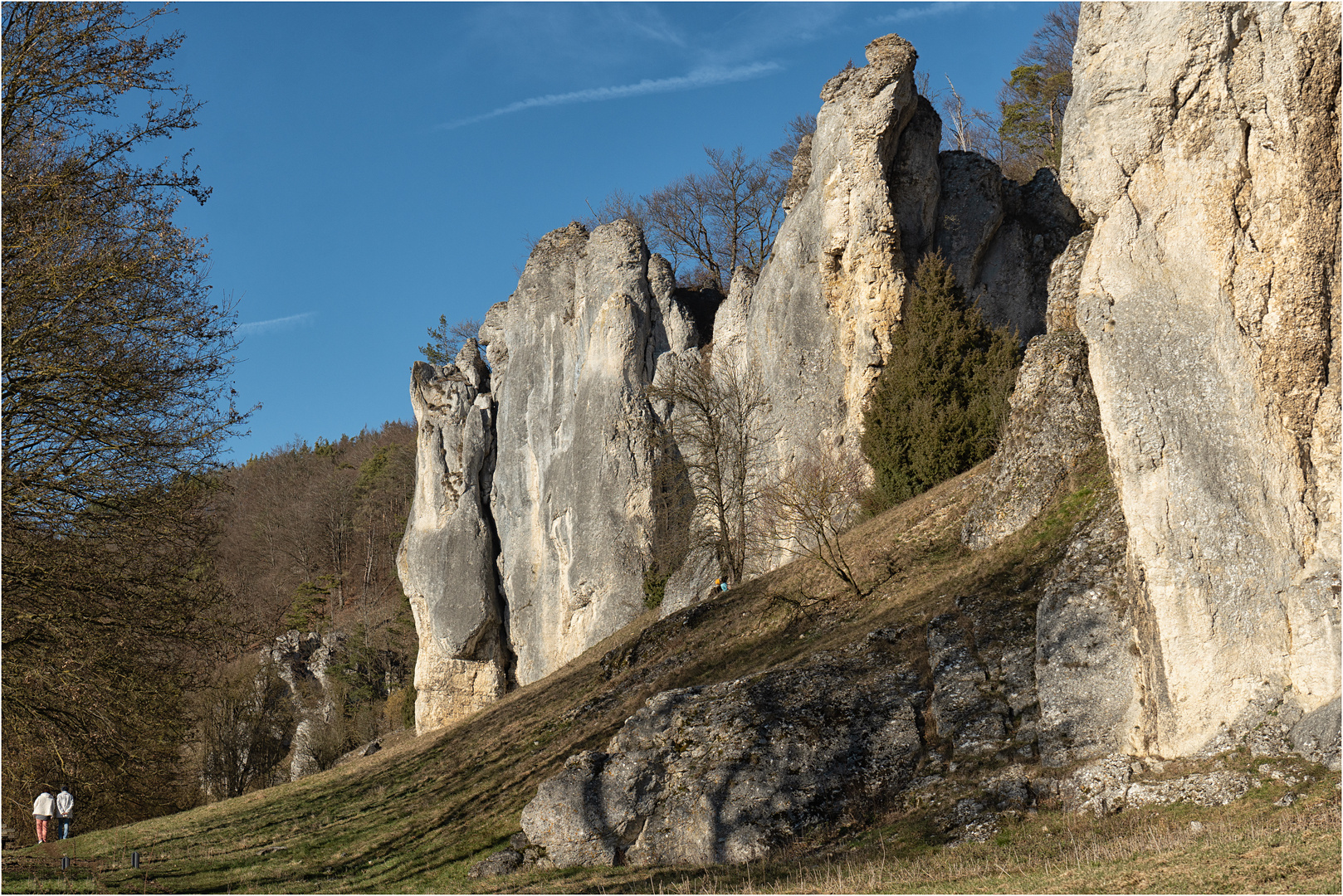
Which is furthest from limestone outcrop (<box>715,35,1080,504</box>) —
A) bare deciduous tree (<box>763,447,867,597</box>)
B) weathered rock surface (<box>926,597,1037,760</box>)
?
weathered rock surface (<box>926,597,1037,760</box>)

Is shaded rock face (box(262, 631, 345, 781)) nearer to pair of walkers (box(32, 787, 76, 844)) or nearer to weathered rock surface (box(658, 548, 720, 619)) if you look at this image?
weathered rock surface (box(658, 548, 720, 619))

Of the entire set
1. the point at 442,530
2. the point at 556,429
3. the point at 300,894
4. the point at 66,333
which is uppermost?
the point at 556,429

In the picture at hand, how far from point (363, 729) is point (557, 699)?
18980 mm

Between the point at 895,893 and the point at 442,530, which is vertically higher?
the point at 442,530

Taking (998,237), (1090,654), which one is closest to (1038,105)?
(998,237)

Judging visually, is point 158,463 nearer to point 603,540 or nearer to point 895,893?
point 895,893

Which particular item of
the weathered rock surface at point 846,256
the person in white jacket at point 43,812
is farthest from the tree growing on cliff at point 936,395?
the person in white jacket at point 43,812

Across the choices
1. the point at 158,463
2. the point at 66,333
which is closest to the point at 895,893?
the point at 158,463

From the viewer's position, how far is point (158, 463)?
10570 mm

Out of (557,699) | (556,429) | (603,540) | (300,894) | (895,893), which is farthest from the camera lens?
(556,429)

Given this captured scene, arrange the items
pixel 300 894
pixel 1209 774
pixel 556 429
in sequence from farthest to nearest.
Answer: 1. pixel 556 429
2. pixel 300 894
3. pixel 1209 774

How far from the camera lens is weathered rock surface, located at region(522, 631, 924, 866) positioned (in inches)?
438

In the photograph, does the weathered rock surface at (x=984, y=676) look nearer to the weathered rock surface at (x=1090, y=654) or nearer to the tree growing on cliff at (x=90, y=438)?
the weathered rock surface at (x=1090, y=654)

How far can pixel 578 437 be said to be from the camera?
35094 millimetres
